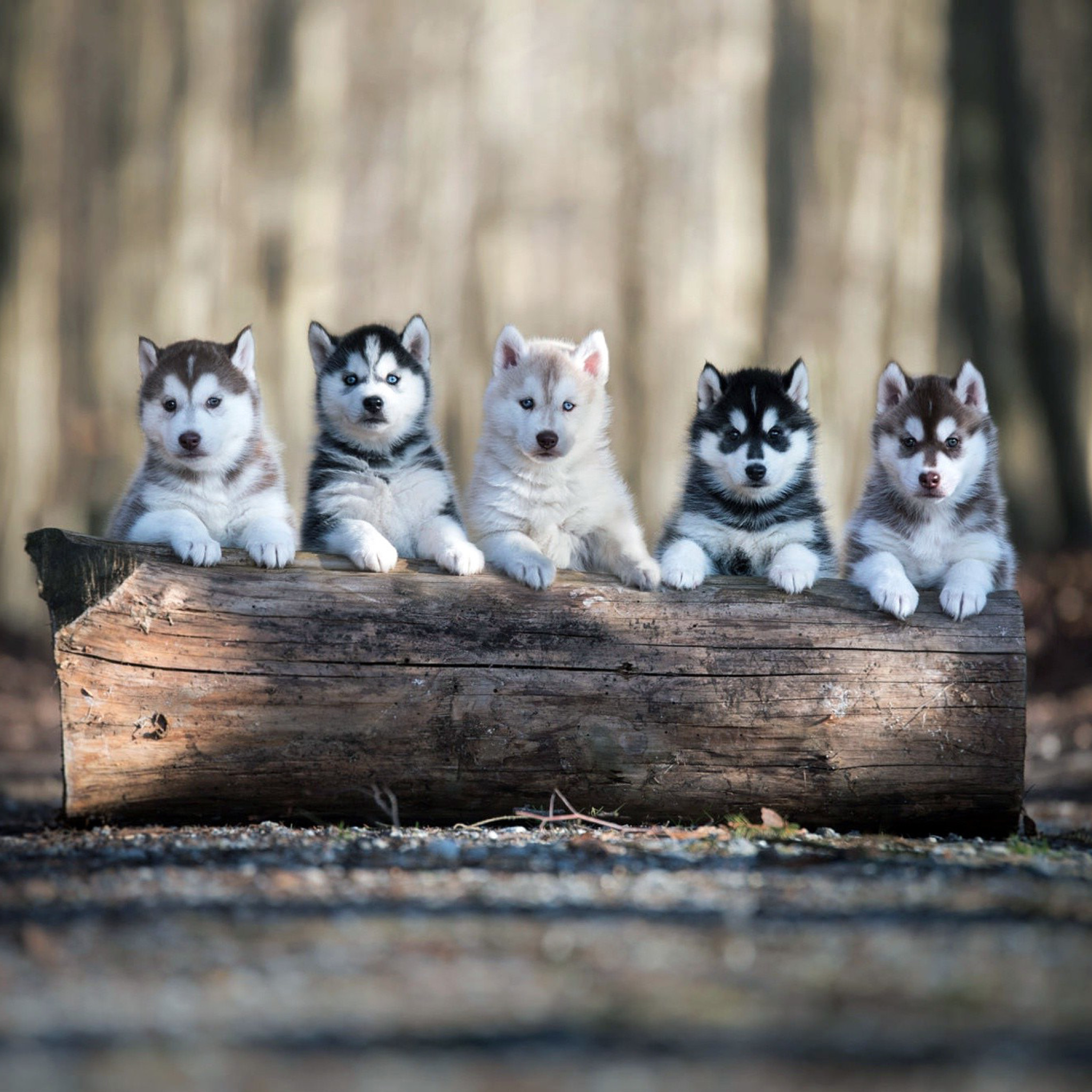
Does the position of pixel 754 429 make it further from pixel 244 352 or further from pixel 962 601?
pixel 244 352

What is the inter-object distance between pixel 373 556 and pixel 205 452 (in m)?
0.91

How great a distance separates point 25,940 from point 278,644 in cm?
152

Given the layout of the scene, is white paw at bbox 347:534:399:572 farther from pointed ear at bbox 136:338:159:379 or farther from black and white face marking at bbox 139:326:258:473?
pointed ear at bbox 136:338:159:379

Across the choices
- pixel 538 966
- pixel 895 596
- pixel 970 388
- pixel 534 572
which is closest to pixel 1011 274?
pixel 970 388

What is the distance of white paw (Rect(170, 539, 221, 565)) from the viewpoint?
4223 mm

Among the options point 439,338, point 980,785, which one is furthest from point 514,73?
point 980,785

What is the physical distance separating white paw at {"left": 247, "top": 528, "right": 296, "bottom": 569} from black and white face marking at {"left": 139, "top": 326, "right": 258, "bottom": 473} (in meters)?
0.65

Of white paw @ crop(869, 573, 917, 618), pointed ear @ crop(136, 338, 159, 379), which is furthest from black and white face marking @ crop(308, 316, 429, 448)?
white paw @ crop(869, 573, 917, 618)

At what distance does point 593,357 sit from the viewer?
545cm

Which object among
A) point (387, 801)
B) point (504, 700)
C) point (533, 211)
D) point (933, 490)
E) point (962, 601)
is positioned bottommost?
point (387, 801)

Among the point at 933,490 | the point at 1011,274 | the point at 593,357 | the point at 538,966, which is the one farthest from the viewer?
the point at 1011,274

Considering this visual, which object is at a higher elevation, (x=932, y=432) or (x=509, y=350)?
(x=509, y=350)

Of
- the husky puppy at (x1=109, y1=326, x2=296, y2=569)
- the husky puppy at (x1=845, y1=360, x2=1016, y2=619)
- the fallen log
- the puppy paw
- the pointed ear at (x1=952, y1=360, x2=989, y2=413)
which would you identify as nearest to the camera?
the fallen log

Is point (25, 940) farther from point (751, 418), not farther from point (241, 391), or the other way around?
point (751, 418)
